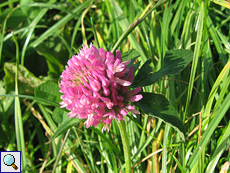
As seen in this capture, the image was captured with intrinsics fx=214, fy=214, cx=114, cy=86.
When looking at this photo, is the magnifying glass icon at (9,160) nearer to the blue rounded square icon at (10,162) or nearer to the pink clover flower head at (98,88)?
the blue rounded square icon at (10,162)


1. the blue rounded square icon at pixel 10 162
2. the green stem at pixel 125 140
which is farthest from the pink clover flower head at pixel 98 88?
the blue rounded square icon at pixel 10 162

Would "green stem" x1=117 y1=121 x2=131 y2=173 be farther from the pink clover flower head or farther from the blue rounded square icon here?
the blue rounded square icon

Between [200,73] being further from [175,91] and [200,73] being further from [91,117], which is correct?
[91,117]

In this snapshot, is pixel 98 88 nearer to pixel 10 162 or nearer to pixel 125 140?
pixel 125 140

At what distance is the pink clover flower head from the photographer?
1.17 meters

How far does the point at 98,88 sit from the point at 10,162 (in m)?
1.29

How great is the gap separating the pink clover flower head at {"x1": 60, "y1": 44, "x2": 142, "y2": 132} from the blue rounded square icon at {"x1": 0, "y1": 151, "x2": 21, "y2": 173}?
978mm

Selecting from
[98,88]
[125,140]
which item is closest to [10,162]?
[125,140]

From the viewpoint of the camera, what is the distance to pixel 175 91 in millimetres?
1876

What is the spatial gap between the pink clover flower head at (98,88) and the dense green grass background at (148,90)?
165mm

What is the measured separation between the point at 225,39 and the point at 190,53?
62cm

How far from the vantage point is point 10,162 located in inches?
74.7

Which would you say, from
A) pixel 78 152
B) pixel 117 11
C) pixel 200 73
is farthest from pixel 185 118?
pixel 117 11

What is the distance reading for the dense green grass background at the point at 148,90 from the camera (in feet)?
5.05
